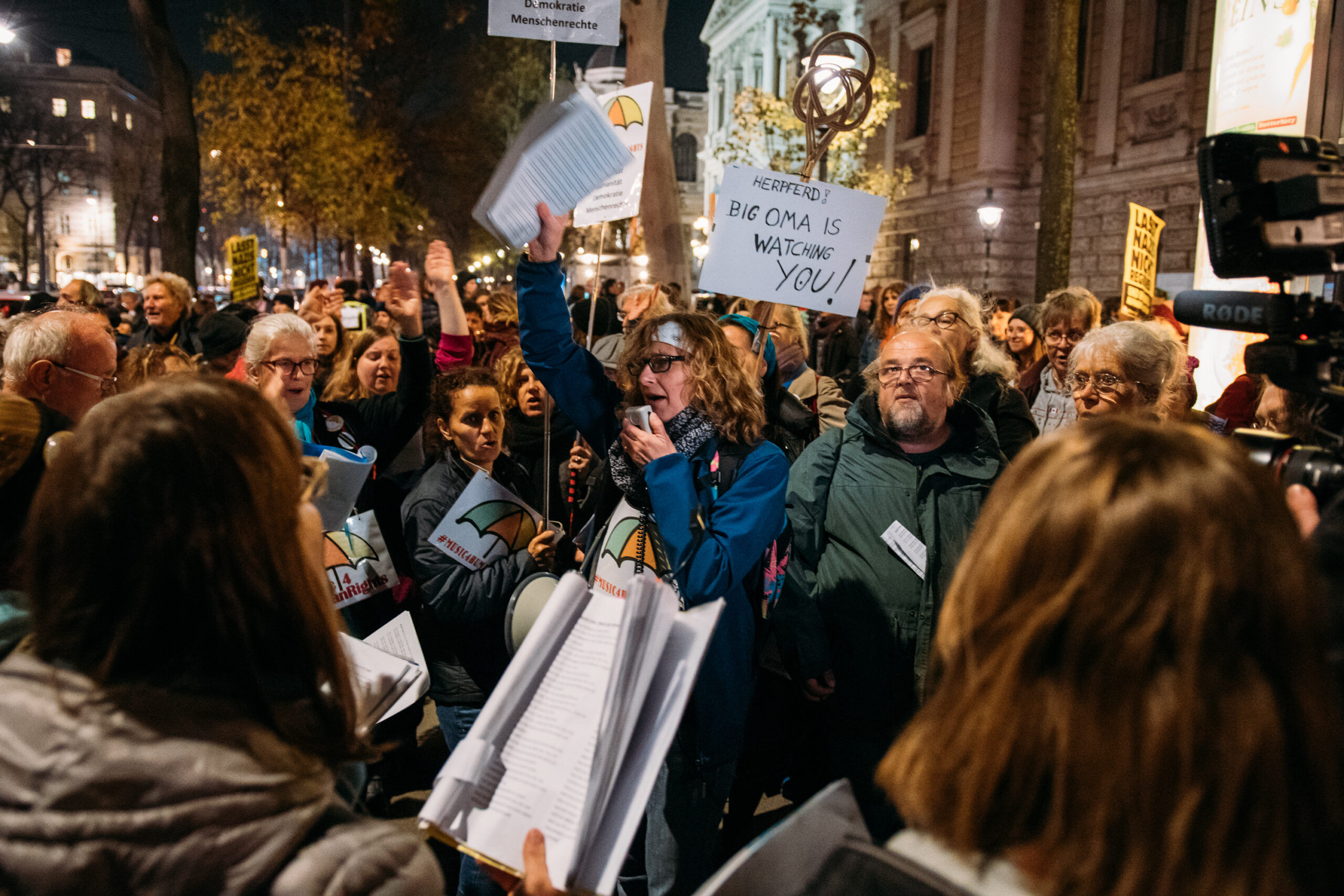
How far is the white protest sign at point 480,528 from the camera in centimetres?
280

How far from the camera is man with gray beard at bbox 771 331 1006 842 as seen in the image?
2.65m

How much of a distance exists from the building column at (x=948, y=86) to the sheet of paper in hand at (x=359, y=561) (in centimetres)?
2416

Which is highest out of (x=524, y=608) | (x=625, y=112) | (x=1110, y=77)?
(x=1110, y=77)

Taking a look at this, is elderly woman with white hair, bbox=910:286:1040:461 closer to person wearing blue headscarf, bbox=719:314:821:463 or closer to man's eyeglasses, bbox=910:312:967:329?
man's eyeglasses, bbox=910:312:967:329

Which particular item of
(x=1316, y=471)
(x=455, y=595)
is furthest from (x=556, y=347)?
(x=1316, y=471)

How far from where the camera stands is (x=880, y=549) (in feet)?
8.84

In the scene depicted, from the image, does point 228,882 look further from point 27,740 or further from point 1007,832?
point 1007,832

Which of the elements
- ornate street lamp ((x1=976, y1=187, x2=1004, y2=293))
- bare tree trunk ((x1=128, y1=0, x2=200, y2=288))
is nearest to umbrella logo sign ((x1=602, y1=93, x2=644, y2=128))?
bare tree trunk ((x1=128, y1=0, x2=200, y2=288))

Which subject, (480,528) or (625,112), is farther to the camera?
(625,112)

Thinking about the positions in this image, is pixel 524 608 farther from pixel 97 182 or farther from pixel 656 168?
pixel 97 182

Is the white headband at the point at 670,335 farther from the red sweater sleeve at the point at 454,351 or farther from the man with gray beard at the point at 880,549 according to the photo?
the red sweater sleeve at the point at 454,351

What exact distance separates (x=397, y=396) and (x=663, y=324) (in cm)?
161

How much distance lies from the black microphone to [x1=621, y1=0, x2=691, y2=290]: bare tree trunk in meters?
8.38

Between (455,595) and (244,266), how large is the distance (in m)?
8.08
